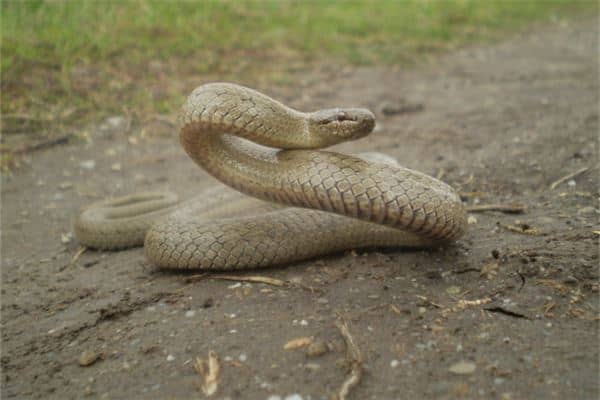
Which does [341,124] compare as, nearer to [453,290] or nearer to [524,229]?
[453,290]

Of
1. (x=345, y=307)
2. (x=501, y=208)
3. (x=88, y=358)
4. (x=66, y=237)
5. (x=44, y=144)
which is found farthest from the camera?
(x=44, y=144)

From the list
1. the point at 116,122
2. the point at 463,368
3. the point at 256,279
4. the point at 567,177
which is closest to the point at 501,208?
the point at 567,177

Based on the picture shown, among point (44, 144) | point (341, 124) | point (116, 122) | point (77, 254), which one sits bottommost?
point (77, 254)

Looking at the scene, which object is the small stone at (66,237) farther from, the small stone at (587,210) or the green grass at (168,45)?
the small stone at (587,210)

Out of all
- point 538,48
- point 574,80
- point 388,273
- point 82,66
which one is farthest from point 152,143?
point 538,48

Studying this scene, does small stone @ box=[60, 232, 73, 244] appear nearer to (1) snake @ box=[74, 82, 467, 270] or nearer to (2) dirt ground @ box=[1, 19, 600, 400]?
(2) dirt ground @ box=[1, 19, 600, 400]

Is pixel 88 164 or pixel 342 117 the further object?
pixel 88 164

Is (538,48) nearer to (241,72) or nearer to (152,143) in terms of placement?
(241,72)
